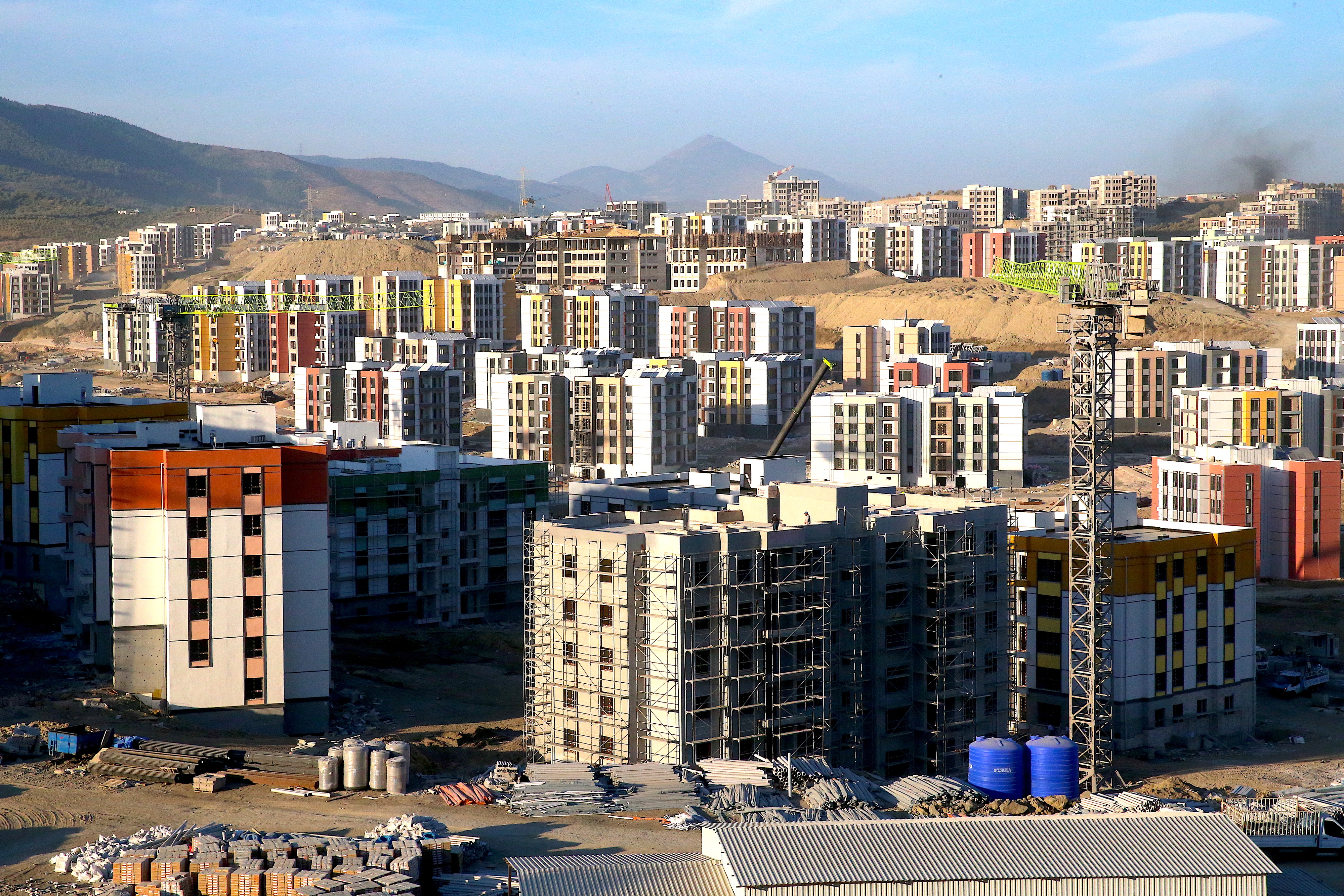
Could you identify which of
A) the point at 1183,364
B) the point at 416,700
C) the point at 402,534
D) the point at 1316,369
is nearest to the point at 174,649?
the point at 416,700

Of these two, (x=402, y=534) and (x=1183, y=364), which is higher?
(x=1183, y=364)

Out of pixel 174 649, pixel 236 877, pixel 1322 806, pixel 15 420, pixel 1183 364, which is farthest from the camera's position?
pixel 1183 364

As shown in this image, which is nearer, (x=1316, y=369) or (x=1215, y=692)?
(x=1215, y=692)

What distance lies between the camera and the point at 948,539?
38.5 meters

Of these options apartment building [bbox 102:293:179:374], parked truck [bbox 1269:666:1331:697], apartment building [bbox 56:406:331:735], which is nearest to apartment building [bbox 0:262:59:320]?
apartment building [bbox 102:293:179:374]

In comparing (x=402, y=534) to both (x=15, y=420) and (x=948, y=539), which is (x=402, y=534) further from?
(x=948, y=539)

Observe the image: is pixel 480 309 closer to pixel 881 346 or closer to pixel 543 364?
pixel 543 364

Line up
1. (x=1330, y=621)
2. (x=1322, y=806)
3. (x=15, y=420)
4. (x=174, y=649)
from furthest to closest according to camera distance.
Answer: (x=1330, y=621)
(x=15, y=420)
(x=174, y=649)
(x=1322, y=806)

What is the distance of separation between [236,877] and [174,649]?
13456 mm

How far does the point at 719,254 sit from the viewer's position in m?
176

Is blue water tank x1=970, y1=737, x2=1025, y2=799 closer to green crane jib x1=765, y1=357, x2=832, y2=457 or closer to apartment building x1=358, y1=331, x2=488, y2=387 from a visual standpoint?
green crane jib x1=765, y1=357, x2=832, y2=457

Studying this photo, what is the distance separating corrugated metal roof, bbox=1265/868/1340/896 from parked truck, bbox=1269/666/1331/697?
80.6ft

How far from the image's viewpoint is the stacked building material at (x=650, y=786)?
31.6 meters

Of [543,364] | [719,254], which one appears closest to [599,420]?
[543,364]
